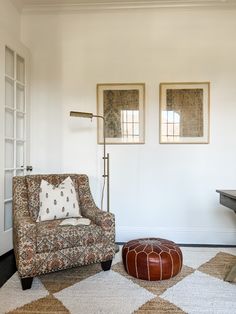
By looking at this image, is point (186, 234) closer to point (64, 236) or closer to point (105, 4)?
point (64, 236)

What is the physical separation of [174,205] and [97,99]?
1.66 metres

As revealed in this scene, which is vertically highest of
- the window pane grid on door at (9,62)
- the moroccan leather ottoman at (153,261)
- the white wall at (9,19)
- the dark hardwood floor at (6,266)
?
the white wall at (9,19)

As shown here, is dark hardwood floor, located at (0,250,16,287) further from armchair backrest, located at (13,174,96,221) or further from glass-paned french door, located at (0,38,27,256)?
armchair backrest, located at (13,174,96,221)

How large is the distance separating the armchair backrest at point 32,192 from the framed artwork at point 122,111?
80 cm

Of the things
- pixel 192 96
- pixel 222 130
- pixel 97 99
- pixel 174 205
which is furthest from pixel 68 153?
pixel 222 130

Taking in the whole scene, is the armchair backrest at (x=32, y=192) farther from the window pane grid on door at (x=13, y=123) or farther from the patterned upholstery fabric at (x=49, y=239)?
the window pane grid on door at (x=13, y=123)

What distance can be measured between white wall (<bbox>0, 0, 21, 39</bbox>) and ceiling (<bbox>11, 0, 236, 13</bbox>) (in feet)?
0.31

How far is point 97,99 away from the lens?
135 inches

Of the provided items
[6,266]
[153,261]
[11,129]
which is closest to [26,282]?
[6,266]

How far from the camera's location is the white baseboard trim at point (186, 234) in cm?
330

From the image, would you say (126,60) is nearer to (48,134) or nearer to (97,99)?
(97,99)

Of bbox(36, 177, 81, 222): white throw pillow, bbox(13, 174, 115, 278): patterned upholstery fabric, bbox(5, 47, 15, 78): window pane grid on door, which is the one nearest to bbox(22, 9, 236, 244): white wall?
bbox(5, 47, 15, 78): window pane grid on door

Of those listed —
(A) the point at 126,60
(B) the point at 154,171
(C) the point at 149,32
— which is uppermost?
(C) the point at 149,32

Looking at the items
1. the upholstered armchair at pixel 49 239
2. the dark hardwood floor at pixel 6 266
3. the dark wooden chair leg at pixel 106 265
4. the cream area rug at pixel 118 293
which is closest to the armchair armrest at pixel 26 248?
the upholstered armchair at pixel 49 239
